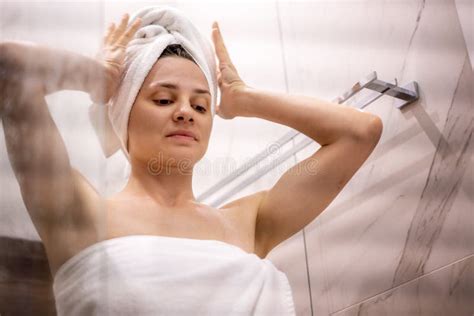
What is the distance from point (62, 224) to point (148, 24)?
1.88 feet

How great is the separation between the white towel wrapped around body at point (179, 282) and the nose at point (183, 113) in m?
0.18

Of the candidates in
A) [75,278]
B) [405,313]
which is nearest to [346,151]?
[405,313]

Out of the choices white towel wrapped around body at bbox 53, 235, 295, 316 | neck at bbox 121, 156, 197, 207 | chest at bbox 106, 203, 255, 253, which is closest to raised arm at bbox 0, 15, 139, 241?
white towel wrapped around body at bbox 53, 235, 295, 316

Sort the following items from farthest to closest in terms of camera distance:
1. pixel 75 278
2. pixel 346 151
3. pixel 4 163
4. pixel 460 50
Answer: pixel 460 50
pixel 346 151
pixel 75 278
pixel 4 163

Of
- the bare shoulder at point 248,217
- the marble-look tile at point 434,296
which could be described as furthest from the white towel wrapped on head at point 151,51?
the marble-look tile at point 434,296

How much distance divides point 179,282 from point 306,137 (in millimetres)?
512

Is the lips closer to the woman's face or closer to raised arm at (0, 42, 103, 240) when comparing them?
the woman's face

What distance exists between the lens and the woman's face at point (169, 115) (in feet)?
2.38

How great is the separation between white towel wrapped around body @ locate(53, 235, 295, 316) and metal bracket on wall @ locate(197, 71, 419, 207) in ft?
1.02

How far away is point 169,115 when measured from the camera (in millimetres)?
727

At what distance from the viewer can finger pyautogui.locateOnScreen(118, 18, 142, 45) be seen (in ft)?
2.19

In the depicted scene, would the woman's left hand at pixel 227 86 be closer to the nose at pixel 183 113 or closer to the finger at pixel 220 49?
the finger at pixel 220 49

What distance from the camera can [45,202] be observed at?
0.97ft

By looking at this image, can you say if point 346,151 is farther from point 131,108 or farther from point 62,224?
point 62,224
